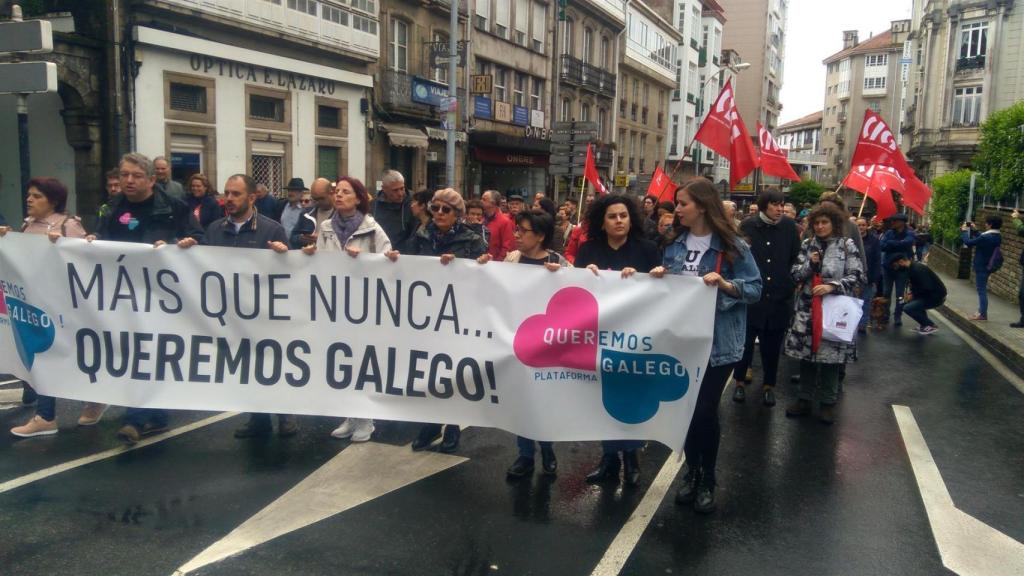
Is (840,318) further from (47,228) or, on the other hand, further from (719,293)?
(47,228)

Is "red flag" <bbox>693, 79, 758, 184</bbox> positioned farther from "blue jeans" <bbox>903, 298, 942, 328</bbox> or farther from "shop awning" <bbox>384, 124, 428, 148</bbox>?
"shop awning" <bbox>384, 124, 428, 148</bbox>

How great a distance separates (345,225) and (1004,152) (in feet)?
55.0

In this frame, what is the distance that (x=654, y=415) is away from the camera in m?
4.77

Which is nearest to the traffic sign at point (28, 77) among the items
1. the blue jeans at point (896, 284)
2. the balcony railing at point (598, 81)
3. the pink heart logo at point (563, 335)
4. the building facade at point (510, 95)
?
the pink heart logo at point (563, 335)

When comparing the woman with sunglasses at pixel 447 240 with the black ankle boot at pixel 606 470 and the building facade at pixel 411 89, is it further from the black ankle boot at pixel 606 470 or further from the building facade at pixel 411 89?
the building facade at pixel 411 89

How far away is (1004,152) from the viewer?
697 inches

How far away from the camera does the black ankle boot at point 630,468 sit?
5.11 metres

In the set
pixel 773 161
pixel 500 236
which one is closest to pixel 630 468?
pixel 500 236

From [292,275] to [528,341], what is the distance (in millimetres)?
1602

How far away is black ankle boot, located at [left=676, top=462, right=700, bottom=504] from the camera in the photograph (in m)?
4.80

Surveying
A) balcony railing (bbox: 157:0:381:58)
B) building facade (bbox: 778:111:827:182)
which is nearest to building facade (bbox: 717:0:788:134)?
A: building facade (bbox: 778:111:827:182)

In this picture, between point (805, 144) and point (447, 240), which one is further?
point (805, 144)

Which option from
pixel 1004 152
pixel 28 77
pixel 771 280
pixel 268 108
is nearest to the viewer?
pixel 771 280

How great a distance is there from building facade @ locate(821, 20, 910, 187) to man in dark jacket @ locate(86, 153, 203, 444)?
85.3 metres
